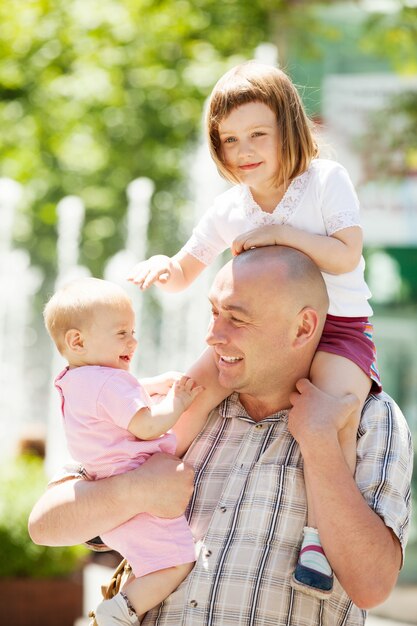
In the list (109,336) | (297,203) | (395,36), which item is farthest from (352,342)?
(395,36)

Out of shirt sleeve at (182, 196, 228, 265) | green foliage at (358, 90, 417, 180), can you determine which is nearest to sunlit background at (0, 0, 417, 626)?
green foliage at (358, 90, 417, 180)

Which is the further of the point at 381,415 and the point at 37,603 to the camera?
the point at 37,603

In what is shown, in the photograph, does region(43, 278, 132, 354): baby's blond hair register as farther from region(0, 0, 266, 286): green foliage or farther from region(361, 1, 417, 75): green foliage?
region(0, 0, 266, 286): green foliage

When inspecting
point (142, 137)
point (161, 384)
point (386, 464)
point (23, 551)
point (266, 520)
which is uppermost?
point (142, 137)

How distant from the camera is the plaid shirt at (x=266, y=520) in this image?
251cm

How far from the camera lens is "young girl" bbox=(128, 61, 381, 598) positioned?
104 inches

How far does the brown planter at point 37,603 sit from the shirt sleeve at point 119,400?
11.5 feet

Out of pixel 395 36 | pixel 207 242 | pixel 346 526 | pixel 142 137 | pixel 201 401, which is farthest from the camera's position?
pixel 142 137

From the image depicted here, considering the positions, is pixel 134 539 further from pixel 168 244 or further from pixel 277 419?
pixel 168 244

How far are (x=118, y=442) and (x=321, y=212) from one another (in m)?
0.73

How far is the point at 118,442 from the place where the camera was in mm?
2588

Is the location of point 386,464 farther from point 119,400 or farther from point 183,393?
point 119,400

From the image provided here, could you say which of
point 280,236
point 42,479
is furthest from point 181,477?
point 42,479

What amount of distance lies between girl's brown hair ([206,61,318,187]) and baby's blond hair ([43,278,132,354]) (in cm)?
50
